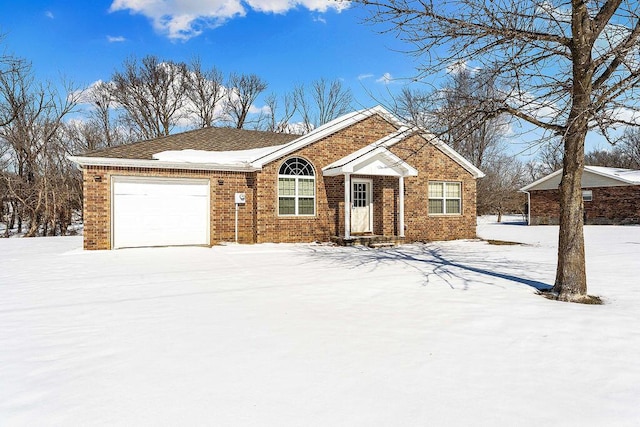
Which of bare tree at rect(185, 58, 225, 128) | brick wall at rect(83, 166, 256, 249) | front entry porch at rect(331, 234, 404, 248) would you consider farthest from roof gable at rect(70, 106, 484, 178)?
bare tree at rect(185, 58, 225, 128)

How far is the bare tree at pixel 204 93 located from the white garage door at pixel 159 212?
77.4 feet

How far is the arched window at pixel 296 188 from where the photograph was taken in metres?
13.1

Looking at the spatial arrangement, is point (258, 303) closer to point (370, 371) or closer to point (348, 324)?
point (348, 324)

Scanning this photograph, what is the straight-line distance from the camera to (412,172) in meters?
13.7

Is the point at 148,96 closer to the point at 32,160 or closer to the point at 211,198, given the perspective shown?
the point at 32,160

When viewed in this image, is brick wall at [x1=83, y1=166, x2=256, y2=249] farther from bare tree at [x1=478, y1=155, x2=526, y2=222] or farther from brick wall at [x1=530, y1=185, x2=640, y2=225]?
bare tree at [x1=478, y1=155, x2=526, y2=222]

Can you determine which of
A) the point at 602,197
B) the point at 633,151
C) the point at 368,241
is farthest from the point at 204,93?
A: the point at 633,151

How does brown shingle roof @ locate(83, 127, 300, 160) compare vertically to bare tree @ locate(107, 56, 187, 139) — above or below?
below

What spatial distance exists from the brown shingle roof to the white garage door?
3.32 ft

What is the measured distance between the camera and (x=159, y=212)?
12.1 meters

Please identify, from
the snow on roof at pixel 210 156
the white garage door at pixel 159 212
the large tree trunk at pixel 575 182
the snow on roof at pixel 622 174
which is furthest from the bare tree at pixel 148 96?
the snow on roof at pixel 622 174

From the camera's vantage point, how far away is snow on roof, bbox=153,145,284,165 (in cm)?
1245

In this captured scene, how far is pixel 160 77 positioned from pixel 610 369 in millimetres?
36199

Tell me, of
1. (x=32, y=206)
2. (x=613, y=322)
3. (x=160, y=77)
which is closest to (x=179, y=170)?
(x=613, y=322)
